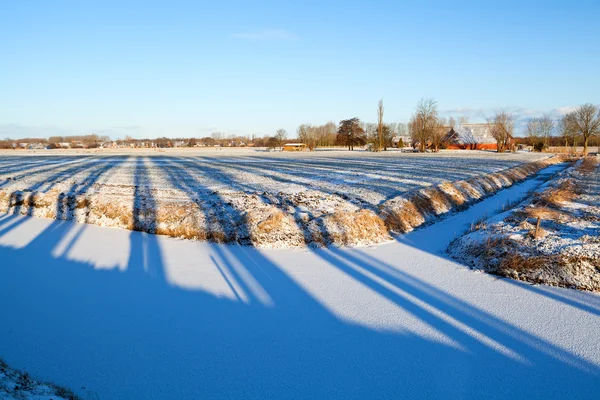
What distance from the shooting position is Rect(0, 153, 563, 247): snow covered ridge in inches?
492

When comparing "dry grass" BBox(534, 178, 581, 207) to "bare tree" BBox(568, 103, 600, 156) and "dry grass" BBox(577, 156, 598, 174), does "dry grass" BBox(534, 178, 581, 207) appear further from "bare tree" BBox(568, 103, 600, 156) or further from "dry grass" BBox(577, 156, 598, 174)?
"bare tree" BBox(568, 103, 600, 156)

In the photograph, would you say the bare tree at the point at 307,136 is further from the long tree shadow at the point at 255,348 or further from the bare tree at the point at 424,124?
the long tree shadow at the point at 255,348

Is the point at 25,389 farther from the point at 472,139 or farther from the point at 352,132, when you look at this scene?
the point at 472,139

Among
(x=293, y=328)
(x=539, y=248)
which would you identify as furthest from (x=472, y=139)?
(x=293, y=328)

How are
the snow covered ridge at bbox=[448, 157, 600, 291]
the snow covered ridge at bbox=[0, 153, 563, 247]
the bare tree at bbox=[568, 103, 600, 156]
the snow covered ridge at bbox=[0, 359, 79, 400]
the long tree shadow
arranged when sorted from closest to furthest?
the snow covered ridge at bbox=[0, 359, 79, 400] < the long tree shadow < the snow covered ridge at bbox=[448, 157, 600, 291] < the snow covered ridge at bbox=[0, 153, 563, 247] < the bare tree at bbox=[568, 103, 600, 156]

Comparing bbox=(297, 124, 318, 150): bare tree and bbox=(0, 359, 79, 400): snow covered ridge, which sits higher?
bbox=(297, 124, 318, 150): bare tree

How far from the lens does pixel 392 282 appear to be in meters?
8.80

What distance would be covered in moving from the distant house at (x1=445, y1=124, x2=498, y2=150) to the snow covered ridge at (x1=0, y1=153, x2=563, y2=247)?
8501 cm

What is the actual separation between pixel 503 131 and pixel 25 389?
94257mm

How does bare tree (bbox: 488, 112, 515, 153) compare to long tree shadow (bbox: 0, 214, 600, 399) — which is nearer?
long tree shadow (bbox: 0, 214, 600, 399)

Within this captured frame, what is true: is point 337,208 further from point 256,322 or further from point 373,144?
point 373,144

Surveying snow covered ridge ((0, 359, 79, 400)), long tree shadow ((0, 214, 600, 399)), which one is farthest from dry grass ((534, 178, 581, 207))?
snow covered ridge ((0, 359, 79, 400))

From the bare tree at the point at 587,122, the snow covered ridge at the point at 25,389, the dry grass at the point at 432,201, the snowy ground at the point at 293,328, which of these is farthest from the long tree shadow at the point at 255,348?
the bare tree at the point at 587,122

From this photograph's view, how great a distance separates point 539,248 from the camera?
9531 millimetres
